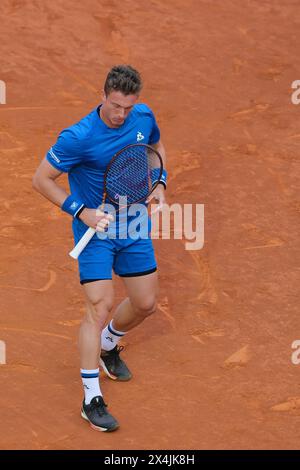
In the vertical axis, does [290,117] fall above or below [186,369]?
above

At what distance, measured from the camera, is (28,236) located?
31.9 feet

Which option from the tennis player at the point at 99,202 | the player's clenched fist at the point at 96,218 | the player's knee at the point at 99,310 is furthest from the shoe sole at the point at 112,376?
the player's clenched fist at the point at 96,218

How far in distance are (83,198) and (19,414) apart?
5.22ft

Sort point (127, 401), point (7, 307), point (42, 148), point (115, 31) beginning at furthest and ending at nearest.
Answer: point (115, 31) → point (42, 148) → point (7, 307) → point (127, 401)

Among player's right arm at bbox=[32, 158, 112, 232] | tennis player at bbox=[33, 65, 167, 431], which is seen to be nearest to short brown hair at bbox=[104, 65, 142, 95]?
tennis player at bbox=[33, 65, 167, 431]

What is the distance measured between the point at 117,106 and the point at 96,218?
0.77 m

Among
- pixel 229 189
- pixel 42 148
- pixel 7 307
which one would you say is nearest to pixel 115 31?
pixel 42 148

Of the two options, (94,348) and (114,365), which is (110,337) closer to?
(114,365)

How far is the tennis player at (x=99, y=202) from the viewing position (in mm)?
7113

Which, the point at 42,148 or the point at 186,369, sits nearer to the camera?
the point at 186,369

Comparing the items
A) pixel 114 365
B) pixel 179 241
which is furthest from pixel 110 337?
pixel 179 241

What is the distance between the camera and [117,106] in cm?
706

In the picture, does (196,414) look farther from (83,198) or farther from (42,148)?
(42,148)

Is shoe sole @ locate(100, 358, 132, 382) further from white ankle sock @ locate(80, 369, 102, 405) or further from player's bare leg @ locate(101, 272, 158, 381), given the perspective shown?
white ankle sock @ locate(80, 369, 102, 405)
